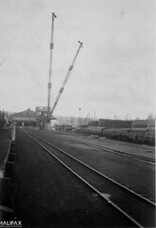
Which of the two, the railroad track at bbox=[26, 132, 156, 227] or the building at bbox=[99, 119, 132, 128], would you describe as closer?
the railroad track at bbox=[26, 132, 156, 227]

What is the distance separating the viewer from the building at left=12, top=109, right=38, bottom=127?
427 ft

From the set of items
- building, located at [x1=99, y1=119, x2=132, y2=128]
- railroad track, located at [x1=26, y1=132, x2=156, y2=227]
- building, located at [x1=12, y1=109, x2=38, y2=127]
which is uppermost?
building, located at [x1=12, y1=109, x2=38, y2=127]

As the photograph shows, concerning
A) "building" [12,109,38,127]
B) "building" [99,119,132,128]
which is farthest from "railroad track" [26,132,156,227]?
"building" [12,109,38,127]

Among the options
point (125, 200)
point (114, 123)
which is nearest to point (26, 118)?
point (114, 123)

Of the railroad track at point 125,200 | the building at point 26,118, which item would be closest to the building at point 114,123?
the building at point 26,118

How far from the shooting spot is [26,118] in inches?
5541

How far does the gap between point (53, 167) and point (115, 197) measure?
18.2 feet

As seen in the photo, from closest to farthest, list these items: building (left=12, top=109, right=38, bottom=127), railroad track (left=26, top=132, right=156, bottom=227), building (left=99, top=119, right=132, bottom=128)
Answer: railroad track (left=26, top=132, right=156, bottom=227)
building (left=99, top=119, right=132, bottom=128)
building (left=12, top=109, right=38, bottom=127)

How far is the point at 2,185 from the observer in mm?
6363

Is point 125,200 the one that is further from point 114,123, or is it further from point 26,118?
point 26,118

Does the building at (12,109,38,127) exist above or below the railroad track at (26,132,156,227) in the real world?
above

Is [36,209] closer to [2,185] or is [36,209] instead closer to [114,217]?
[2,185]

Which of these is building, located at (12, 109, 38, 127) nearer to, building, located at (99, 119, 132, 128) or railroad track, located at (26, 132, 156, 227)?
building, located at (99, 119, 132, 128)

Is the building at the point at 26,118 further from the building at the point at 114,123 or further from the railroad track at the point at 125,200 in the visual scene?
the railroad track at the point at 125,200
